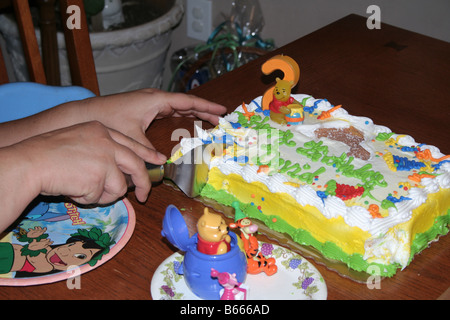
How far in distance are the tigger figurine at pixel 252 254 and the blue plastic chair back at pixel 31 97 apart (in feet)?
2.05

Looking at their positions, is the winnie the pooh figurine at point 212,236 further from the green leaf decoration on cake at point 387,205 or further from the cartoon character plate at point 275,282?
the green leaf decoration on cake at point 387,205

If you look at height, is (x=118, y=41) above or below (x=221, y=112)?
below

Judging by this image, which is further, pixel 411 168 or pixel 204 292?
pixel 411 168

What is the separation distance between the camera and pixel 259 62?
1625mm

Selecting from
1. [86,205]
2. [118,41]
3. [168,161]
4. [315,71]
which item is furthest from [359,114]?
[118,41]

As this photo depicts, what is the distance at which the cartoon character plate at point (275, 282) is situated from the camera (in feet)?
2.94

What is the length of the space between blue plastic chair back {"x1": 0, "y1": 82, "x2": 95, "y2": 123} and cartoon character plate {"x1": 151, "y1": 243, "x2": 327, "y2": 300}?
58 centimetres

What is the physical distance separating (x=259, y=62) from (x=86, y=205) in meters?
0.72

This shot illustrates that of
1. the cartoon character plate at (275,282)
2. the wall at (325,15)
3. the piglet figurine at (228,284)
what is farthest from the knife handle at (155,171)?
the wall at (325,15)

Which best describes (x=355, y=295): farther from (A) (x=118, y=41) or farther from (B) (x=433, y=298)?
(A) (x=118, y=41)

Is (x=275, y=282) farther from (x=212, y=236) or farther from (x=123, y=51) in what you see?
(x=123, y=51)

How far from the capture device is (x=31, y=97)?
138 cm

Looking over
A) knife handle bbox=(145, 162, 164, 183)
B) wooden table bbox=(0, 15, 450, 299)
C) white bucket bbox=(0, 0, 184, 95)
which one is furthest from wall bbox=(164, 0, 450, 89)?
knife handle bbox=(145, 162, 164, 183)

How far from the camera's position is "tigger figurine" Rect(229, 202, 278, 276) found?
0.92 metres
